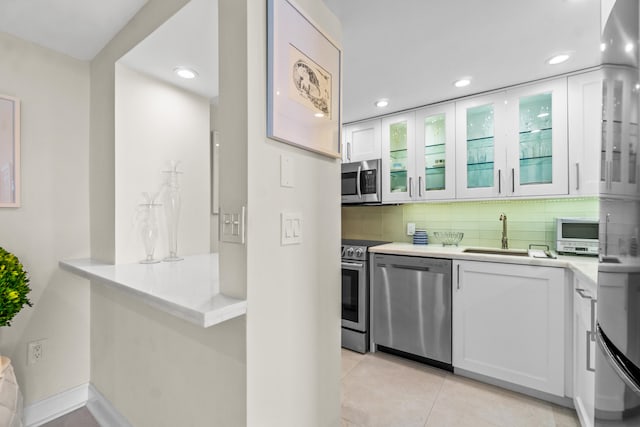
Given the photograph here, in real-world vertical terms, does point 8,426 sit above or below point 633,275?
below

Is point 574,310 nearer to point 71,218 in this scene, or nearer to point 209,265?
point 209,265

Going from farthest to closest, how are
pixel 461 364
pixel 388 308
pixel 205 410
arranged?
pixel 388 308, pixel 461 364, pixel 205 410

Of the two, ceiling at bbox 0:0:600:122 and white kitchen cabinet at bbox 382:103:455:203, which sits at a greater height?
ceiling at bbox 0:0:600:122

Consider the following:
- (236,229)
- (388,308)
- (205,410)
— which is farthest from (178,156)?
(388,308)

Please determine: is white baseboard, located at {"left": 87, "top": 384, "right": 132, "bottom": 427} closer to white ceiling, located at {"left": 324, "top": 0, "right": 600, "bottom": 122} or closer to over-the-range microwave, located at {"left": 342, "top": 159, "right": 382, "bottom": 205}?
over-the-range microwave, located at {"left": 342, "top": 159, "right": 382, "bottom": 205}

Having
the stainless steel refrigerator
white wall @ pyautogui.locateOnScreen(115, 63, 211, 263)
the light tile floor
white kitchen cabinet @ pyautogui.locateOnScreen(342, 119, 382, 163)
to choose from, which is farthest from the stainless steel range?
the stainless steel refrigerator

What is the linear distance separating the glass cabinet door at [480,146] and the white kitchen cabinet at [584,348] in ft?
3.05

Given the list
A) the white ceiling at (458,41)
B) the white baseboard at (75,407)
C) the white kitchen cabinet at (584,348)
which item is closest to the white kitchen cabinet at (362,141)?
the white ceiling at (458,41)

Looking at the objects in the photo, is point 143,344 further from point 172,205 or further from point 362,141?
point 362,141

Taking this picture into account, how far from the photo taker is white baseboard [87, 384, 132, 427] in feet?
5.19

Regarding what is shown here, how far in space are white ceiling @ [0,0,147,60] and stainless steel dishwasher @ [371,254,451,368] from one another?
2.38 metres

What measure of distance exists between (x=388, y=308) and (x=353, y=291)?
354 millimetres

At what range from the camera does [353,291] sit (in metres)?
2.65

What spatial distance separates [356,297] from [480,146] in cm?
173
